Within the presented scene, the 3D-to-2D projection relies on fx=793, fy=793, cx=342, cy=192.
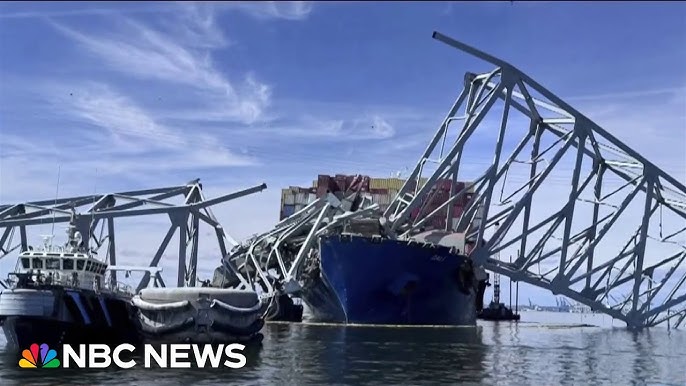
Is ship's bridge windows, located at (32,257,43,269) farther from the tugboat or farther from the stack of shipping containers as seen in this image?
the stack of shipping containers

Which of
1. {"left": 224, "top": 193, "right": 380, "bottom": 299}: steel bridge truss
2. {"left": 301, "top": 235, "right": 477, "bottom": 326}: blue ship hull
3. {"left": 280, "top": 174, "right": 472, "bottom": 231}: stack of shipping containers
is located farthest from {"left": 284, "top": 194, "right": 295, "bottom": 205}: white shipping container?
{"left": 301, "top": 235, "right": 477, "bottom": 326}: blue ship hull

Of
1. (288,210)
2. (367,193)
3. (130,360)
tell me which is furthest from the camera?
(288,210)

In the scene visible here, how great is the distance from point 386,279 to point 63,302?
40.1 m

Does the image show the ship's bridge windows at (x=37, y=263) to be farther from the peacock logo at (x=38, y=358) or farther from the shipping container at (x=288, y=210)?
the shipping container at (x=288, y=210)

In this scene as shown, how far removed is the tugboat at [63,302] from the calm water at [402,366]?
2.17m

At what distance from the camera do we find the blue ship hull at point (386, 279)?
78000 millimetres

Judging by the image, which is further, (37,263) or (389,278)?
(389,278)

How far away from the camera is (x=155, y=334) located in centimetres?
4825

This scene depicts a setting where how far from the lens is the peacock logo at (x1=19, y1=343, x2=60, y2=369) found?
38469mm

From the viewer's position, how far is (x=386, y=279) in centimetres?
7831

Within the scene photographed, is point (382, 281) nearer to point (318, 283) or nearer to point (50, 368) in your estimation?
point (318, 283)

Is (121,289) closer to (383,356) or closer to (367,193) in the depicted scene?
(383,356)

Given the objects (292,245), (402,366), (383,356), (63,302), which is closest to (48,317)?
(63,302)

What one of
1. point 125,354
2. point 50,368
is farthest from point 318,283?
point 50,368
